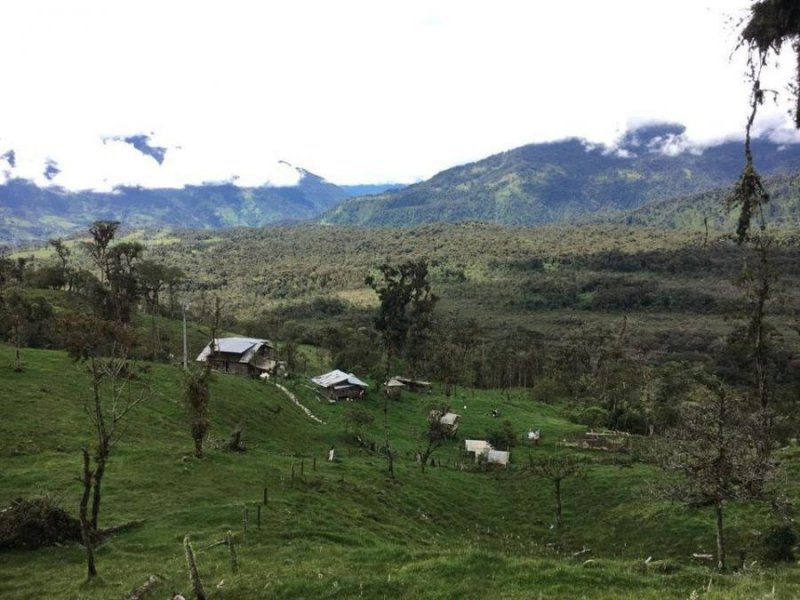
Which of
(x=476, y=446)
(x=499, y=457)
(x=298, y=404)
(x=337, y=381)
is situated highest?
(x=337, y=381)

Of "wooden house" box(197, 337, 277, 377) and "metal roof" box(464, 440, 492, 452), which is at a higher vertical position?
"wooden house" box(197, 337, 277, 377)

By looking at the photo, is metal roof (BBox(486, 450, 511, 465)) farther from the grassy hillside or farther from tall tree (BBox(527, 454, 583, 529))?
tall tree (BBox(527, 454, 583, 529))

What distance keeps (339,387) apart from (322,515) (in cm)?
5947

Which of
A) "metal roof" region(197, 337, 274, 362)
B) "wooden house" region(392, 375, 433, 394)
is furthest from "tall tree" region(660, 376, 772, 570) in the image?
"metal roof" region(197, 337, 274, 362)

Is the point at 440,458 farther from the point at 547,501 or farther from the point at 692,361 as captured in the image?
the point at 692,361

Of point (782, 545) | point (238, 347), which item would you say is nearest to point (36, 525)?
point (782, 545)

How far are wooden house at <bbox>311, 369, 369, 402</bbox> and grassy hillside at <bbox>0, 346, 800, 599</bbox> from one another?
9289mm

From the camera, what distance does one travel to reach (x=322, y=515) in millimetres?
38750

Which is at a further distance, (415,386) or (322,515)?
(415,386)

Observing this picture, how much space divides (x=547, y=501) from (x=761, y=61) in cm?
5296

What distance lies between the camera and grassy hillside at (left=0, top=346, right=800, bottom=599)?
849 inches

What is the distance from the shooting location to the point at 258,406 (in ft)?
252

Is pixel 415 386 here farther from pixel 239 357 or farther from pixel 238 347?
pixel 238 347

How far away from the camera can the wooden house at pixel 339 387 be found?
97312 millimetres
